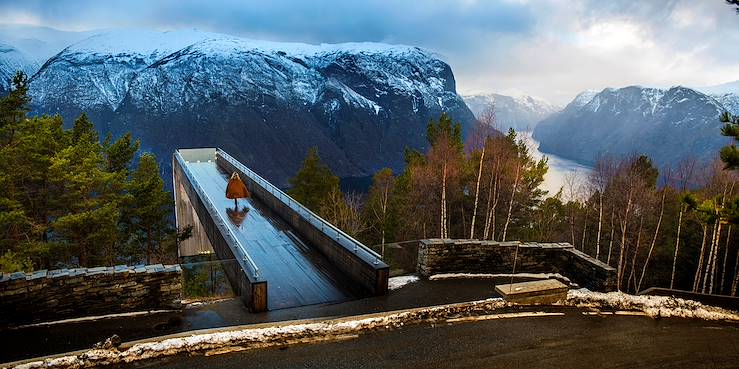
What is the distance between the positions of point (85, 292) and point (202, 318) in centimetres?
203

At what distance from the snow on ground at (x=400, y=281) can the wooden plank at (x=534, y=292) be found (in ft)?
7.41

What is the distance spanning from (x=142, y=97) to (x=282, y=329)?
635ft

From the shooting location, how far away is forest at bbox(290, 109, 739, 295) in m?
24.6

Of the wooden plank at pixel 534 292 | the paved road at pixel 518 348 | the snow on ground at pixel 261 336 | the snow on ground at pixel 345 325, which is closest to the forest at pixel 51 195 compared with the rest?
the snow on ground at pixel 261 336

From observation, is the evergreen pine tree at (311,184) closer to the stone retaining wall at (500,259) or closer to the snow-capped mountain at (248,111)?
the stone retaining wall at (500,259)

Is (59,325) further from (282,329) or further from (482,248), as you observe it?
(482,248)

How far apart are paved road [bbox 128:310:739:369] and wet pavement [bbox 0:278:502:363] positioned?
1447mm

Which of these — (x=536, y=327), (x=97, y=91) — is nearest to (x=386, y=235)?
(x=536, y=327)

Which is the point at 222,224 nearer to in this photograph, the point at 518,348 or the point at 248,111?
the point at 518,348

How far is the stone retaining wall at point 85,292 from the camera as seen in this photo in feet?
25.0

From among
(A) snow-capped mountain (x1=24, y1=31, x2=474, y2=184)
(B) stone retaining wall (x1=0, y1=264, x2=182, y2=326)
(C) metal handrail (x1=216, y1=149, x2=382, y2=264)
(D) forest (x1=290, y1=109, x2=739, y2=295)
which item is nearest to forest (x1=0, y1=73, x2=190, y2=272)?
(C) metal handrail (x1=216, y1=149, x2=382, y2=264)

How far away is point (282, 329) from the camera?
7.61 metres

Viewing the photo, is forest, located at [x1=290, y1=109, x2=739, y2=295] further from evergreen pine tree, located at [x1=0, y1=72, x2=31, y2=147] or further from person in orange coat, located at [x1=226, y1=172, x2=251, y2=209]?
evergreen pine tree, located at [x1=0, y1=72, x2=31, y2=147]

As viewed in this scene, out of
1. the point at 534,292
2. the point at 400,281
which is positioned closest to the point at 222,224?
the point at 400,281
